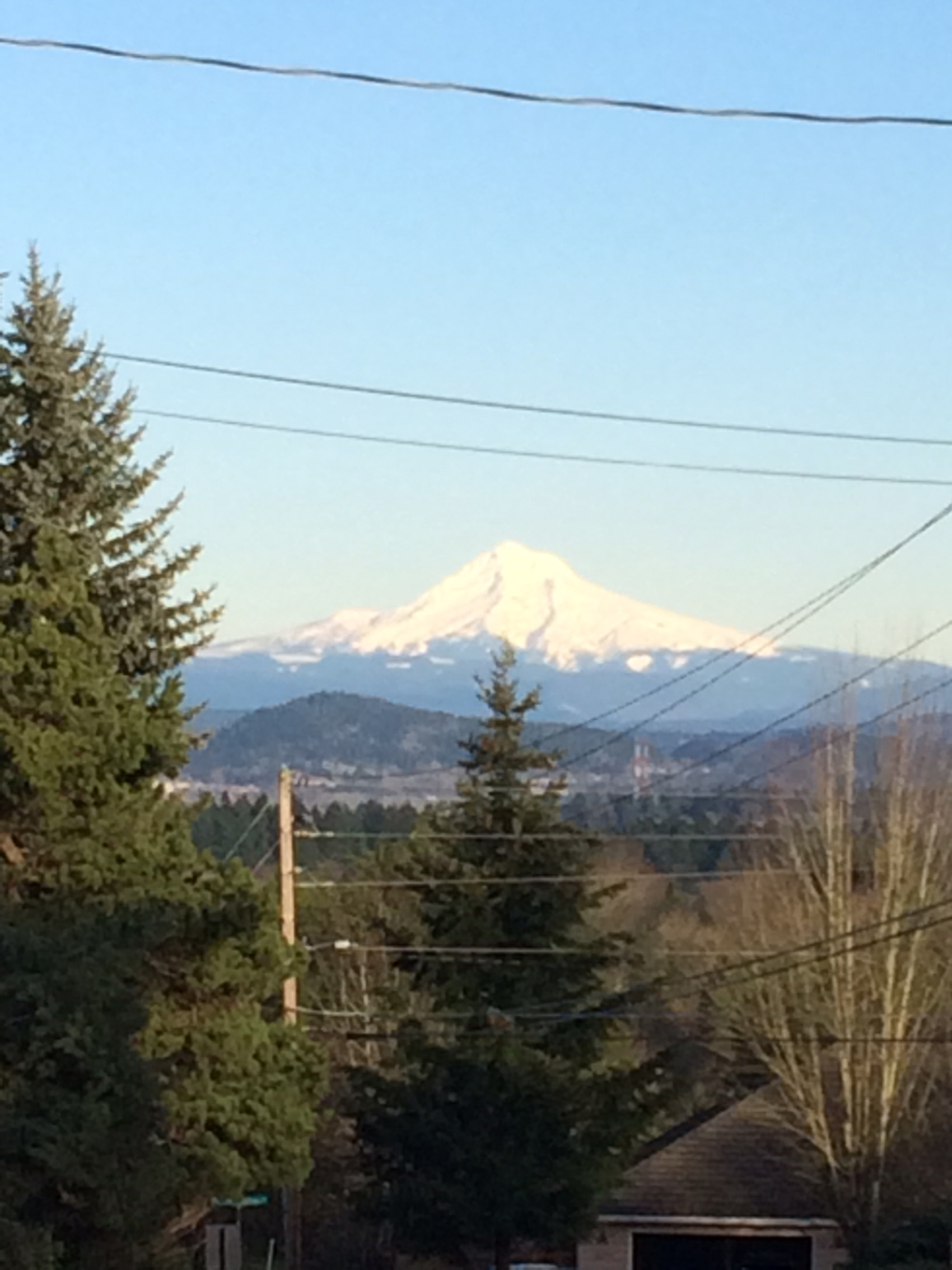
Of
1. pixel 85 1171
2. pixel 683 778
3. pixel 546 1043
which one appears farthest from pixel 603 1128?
pixel 683 778

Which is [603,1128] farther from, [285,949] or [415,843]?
[285,949]

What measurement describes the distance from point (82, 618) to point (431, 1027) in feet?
41.3

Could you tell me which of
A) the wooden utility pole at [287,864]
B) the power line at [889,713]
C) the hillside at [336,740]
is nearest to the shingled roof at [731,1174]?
the power line at [889,713]

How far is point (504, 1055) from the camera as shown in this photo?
2684 cm

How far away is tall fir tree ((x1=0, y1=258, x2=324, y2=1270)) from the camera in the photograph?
17438 millimetres

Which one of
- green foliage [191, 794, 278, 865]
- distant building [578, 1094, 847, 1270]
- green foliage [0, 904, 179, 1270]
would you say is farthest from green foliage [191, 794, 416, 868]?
green foliage [0, 904, 179, 1270]

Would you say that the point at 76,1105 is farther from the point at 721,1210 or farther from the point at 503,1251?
the point at 721,1210

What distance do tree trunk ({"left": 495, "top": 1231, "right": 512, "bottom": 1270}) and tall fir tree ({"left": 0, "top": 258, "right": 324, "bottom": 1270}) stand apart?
6.81 m

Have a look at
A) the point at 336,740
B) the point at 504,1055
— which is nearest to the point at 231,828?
the point at 504,1055

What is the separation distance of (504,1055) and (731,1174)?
28.2 feet

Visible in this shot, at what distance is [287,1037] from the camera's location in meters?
21.6

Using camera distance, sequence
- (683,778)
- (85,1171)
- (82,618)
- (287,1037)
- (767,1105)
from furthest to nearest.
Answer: (683,778)
(767,1105)
(287,1037)
(82,618)
(85,1171)

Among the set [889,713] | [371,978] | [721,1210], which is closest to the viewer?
[889,713]

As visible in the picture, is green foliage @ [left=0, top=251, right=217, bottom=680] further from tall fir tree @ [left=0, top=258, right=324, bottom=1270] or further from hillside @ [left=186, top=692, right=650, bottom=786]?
hillside @ [left=186, top=692, right=650, bottom=786]
